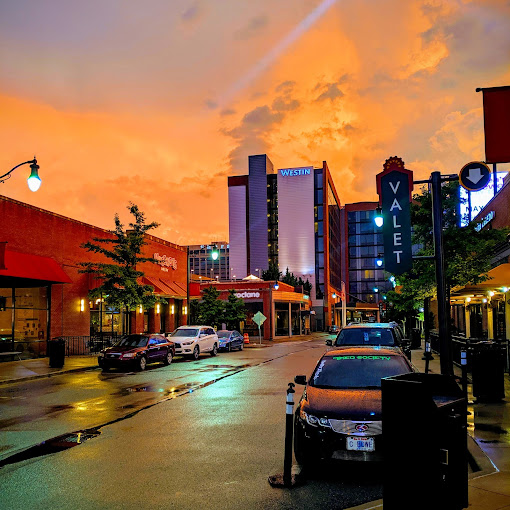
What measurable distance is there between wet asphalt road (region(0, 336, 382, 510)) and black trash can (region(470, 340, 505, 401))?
449 cm

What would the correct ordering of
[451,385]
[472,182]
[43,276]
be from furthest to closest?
[43,276], [472,182], [451,385]

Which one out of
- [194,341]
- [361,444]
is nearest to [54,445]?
[361,444]

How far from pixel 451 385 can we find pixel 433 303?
2079 inches

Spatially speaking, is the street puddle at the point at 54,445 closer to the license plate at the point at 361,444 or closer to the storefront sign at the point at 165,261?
the license plate at the point at 361,444

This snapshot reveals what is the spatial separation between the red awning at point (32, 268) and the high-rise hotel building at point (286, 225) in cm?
7005

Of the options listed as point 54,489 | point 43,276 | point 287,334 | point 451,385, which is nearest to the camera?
point 451,385

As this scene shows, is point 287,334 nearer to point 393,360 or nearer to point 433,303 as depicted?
point 433,303

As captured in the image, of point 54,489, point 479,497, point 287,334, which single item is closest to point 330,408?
point 479,497

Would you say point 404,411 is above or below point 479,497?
above

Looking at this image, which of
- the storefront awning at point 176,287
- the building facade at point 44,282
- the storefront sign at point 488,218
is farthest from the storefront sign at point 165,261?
the storefront sign at point 488,218

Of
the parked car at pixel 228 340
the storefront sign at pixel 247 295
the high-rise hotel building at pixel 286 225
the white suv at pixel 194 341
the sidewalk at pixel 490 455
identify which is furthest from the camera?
the high-rise hotel building at pixel 286 225

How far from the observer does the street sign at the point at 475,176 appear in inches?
431

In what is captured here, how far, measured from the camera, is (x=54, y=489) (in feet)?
21.3

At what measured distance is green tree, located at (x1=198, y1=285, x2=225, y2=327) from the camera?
46312 millimetres
